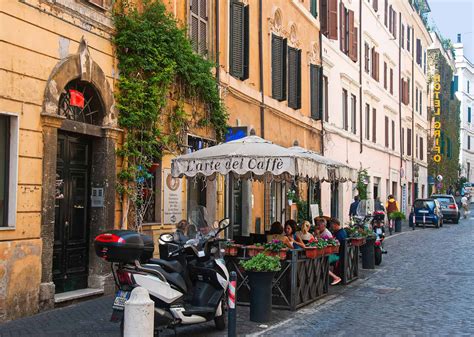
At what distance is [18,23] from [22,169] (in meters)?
1.91

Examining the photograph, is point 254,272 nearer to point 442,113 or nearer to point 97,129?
point 97,129

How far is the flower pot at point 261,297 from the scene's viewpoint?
351 inches

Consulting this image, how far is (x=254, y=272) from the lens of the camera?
8.98 meters

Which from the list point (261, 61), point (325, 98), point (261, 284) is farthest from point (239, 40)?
point (325, 98)

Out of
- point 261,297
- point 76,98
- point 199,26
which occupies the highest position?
point 199,26

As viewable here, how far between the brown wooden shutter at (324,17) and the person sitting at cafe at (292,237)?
13.6m

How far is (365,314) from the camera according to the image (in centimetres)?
962

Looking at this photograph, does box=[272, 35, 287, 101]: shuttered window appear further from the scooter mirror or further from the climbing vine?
the scooter mirror

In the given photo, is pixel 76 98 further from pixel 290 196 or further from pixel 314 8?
pixel 314 8

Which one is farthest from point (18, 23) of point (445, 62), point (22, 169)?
point (445, 62)

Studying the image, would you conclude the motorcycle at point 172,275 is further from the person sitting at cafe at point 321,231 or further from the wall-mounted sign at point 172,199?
the person sitting at cafe at point 321,231

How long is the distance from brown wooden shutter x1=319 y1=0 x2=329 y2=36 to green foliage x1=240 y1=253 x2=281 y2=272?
16321 millimetres

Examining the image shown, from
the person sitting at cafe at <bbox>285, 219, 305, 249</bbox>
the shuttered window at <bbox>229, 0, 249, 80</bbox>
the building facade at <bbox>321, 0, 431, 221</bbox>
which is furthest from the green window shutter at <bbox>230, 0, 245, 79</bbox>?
the building facade at <bbox>321, 0, 431, 221</bbox>

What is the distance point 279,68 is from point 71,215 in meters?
10.4
